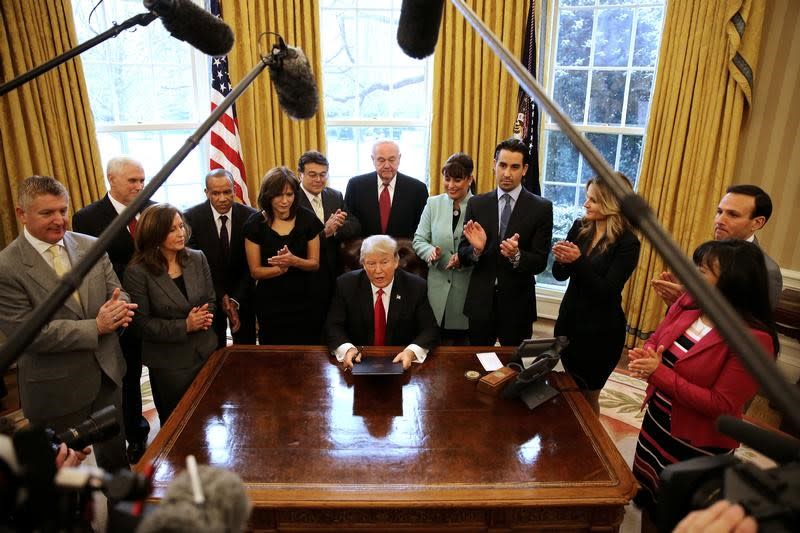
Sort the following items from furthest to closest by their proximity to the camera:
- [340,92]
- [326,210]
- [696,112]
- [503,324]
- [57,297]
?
[340,92]
[696,112]
[326,210]
[503,324]
[57,297]

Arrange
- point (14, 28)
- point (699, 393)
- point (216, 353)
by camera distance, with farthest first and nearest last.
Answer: point (14, 28) → point (216, 353) → point (699, 393)

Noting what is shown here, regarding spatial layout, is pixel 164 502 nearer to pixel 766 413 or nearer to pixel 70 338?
pixel 70 338

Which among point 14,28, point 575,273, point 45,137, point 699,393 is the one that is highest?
point 14,28

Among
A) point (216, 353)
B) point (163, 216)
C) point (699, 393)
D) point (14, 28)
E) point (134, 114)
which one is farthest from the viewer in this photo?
point (134, 114)

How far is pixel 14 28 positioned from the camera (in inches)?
132

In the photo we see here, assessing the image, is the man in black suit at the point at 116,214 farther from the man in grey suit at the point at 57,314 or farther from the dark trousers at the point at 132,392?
the man in grey suit at the point at 57,314

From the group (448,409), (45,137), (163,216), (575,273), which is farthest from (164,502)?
(45,137)

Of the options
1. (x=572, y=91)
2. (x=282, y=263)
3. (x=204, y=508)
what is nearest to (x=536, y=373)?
(x=282, y=263)

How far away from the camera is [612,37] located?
4.27m

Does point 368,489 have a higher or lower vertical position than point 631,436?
higher

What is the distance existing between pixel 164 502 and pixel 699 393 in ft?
5.97

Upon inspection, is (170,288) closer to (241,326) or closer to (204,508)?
(241,326)

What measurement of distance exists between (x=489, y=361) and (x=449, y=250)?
936 mm

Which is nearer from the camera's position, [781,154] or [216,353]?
[216,353]
